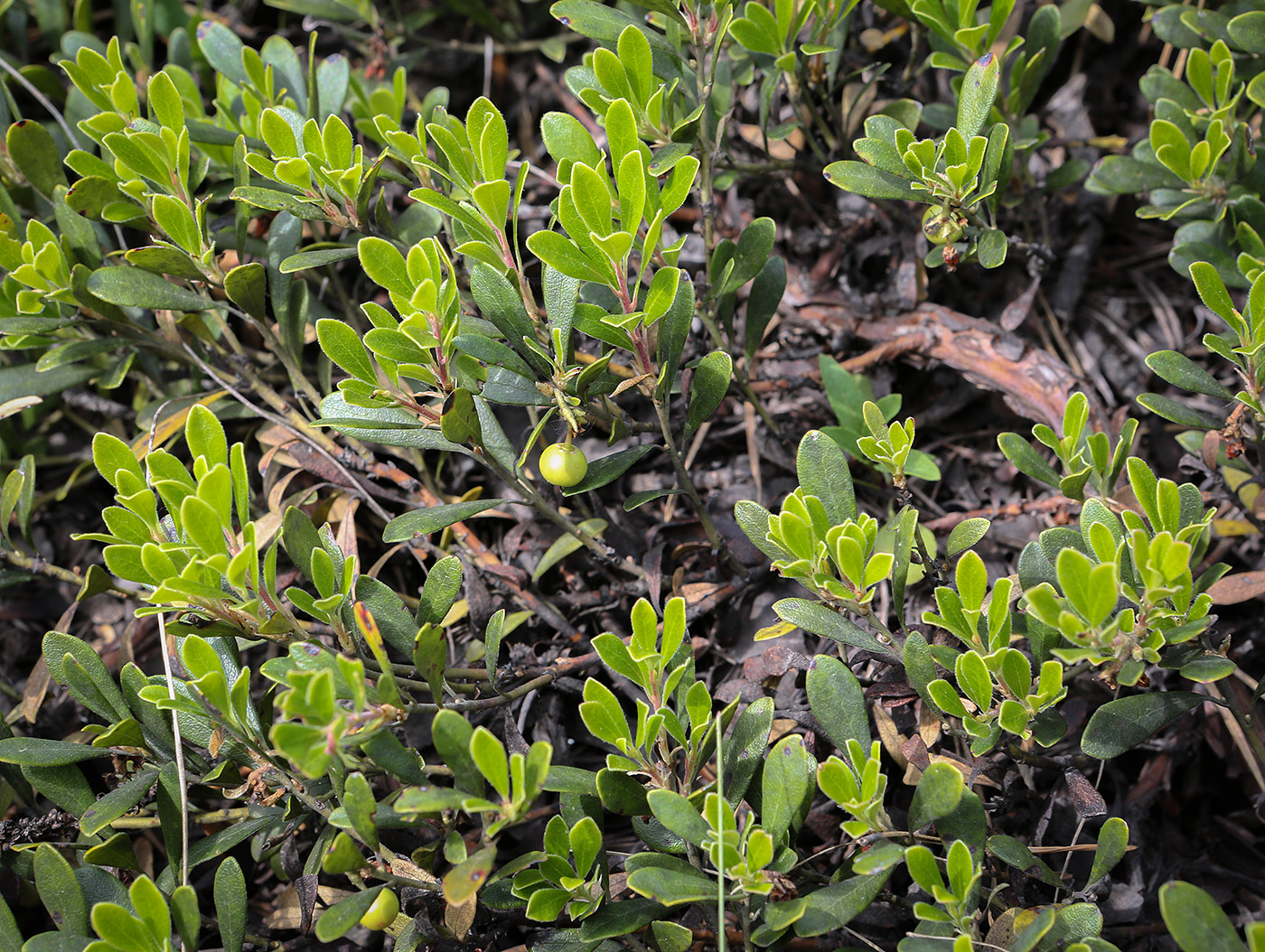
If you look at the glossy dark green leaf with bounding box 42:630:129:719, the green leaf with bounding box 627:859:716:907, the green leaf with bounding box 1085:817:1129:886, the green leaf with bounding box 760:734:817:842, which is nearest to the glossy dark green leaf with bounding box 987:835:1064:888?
the green leaf with bounding box 1085:817:1129:886

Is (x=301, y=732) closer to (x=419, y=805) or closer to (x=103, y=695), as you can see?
(x=419, y=805)

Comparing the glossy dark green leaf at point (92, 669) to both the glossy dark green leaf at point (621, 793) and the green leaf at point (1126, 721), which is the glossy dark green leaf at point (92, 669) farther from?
the green leaf at point (1126, 721)

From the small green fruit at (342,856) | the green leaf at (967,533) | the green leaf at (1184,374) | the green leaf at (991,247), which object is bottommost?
the small green fruit at (342,856)

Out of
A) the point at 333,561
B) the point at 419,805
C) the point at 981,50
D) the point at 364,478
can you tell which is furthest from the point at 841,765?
the point at 981,50

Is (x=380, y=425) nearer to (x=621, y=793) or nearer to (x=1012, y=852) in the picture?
(x=621, y=793)

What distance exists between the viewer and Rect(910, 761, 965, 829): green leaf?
1426 mm

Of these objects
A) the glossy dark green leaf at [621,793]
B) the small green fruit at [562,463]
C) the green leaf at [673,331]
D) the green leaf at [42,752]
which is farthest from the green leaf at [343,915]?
the green leaf at [673,331]

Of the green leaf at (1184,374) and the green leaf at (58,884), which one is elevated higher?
the green leaf at (1184,374)

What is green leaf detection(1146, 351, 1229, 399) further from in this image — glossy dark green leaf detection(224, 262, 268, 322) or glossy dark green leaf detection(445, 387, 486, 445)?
glossy dark green leaf detection(224, 262, 268, 322)

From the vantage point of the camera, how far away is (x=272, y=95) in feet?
7.15

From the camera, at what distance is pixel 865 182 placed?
1.91 metres

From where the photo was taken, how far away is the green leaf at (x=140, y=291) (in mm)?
1889

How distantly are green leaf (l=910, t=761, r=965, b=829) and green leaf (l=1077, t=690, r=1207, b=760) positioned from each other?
0.28m

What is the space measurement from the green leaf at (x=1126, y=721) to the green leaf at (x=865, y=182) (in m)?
1.05
